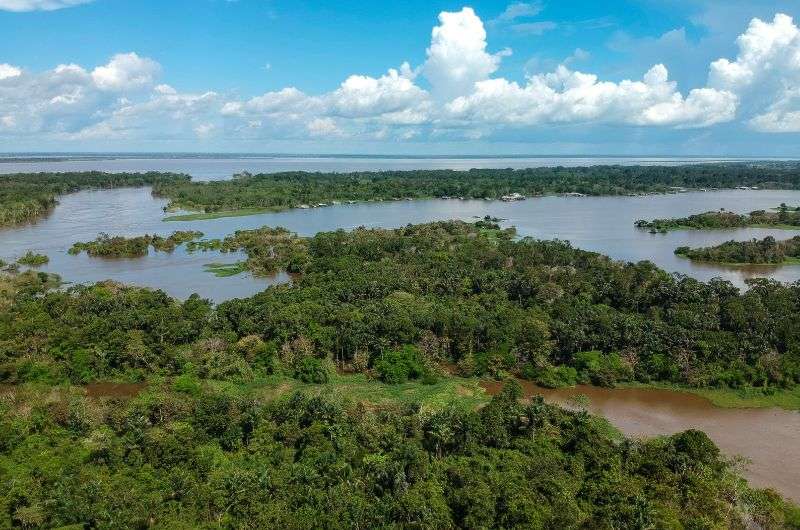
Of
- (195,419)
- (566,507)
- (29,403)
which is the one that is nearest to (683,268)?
(566,507)

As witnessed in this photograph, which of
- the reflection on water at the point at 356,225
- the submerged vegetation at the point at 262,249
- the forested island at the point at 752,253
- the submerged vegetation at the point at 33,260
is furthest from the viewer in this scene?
the forested island at the point at 752,253

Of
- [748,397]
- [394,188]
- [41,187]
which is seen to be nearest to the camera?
[748,397]

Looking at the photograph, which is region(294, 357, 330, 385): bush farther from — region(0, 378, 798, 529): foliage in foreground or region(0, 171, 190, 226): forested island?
region(0, 171, 190, 226): forested island

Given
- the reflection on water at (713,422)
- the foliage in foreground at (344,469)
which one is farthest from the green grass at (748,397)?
the foliage in foreground at (344,469)

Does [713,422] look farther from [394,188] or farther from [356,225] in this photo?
[394,188]

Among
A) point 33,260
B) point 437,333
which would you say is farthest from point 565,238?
point 33,260

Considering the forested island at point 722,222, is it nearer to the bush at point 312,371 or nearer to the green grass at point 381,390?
the green grass at point 381,390
